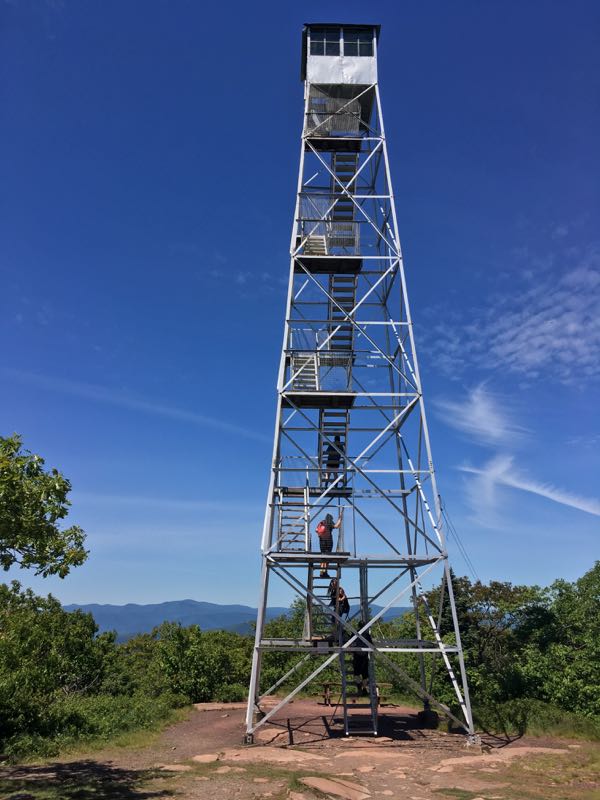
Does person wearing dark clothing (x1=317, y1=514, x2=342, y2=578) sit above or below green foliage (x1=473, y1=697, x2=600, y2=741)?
above

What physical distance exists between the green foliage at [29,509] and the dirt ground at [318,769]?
3611mm

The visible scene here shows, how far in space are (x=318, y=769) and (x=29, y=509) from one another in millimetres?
7112

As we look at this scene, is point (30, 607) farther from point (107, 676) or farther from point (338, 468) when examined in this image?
point (338, 468)

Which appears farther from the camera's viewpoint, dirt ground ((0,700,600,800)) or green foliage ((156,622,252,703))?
green foliage ((156,622,252,703))

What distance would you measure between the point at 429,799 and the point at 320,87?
19594mm

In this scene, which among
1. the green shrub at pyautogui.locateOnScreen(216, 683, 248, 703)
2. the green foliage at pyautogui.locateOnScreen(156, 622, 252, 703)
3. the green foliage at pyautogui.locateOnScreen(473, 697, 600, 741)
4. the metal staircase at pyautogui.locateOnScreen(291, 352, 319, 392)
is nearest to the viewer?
the green foliage at pyautogui.locateOnScreen(473, 697, 600, 741)

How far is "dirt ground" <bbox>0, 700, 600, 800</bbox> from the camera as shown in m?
8.21

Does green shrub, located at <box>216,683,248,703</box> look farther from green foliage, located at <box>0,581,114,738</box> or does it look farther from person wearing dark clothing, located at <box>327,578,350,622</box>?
person wearing dark clothing, located at <box>327,578,350,622</box>

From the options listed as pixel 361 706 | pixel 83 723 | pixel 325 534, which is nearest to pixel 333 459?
pixel 325 534

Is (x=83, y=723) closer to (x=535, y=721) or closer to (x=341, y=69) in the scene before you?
(x=535, y=721)

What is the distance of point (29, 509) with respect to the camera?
8031mm

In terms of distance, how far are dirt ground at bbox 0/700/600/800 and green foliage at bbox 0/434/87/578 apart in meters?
3.61

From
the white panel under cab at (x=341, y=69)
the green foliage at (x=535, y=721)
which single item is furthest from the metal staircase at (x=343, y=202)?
the green foliage at (x=535, y=721)

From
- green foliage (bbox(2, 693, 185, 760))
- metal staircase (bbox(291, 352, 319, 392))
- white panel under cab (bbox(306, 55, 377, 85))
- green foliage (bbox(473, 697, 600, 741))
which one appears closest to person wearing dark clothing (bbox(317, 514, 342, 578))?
metal staircase (bbox(291, 352, 319, 392))
